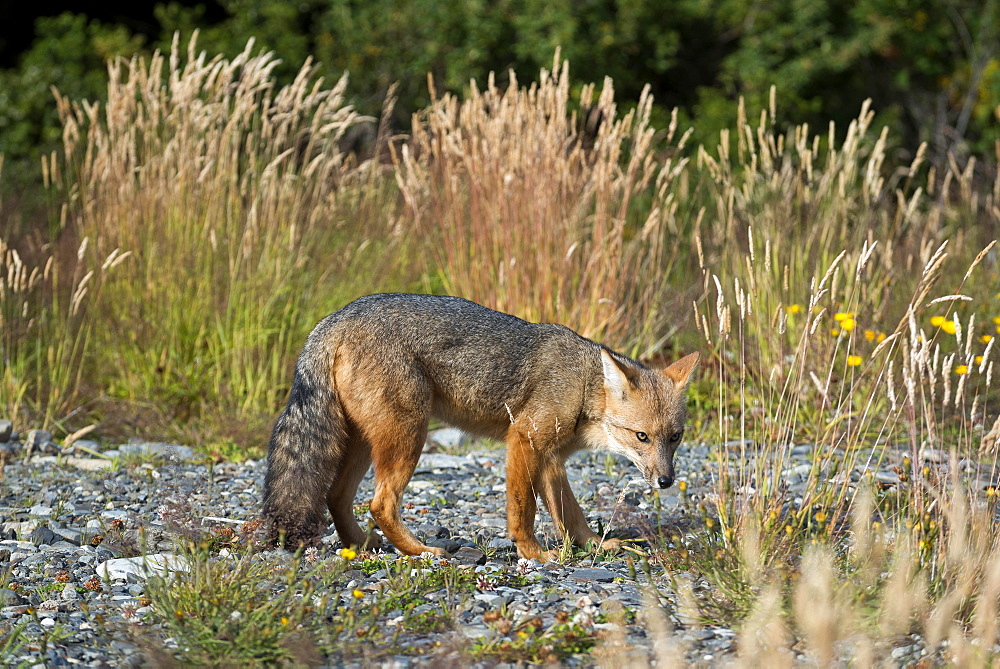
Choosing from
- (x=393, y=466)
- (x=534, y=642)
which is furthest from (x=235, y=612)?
(x=393, y=466)

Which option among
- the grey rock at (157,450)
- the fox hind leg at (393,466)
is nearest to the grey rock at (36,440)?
the grey rock at (157,450)

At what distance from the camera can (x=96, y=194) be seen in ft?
25.0

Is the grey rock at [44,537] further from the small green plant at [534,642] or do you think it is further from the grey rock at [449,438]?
the grey rock at [449,438]

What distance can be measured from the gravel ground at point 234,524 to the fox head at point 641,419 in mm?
228

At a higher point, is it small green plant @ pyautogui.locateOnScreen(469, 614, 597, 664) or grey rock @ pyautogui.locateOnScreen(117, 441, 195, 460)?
small green plant @ pyautogui.locateOnScreen(469, 614, 597, 664)

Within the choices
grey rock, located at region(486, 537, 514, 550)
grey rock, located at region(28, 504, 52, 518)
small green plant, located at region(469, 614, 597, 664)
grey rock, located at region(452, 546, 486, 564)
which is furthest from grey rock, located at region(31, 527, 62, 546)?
small green plant, located at region(469, 614, 597, 664)

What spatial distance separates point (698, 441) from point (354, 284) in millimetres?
2545

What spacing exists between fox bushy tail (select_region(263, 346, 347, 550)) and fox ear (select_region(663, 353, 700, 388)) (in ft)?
4.99

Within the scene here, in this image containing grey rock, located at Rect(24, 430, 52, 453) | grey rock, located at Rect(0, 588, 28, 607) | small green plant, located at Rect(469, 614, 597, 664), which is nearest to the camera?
small green plant, located at Rect(469, 614, 597, 664)

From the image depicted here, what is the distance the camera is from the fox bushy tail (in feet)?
14.2

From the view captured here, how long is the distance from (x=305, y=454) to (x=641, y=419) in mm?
1447

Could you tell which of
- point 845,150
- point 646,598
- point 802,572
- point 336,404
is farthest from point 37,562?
point 845,150

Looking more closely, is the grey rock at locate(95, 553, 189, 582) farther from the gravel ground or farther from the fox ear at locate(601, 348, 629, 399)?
the fox ear at locate(601, 348, 629, 399)

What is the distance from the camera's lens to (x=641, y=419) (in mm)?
4906
